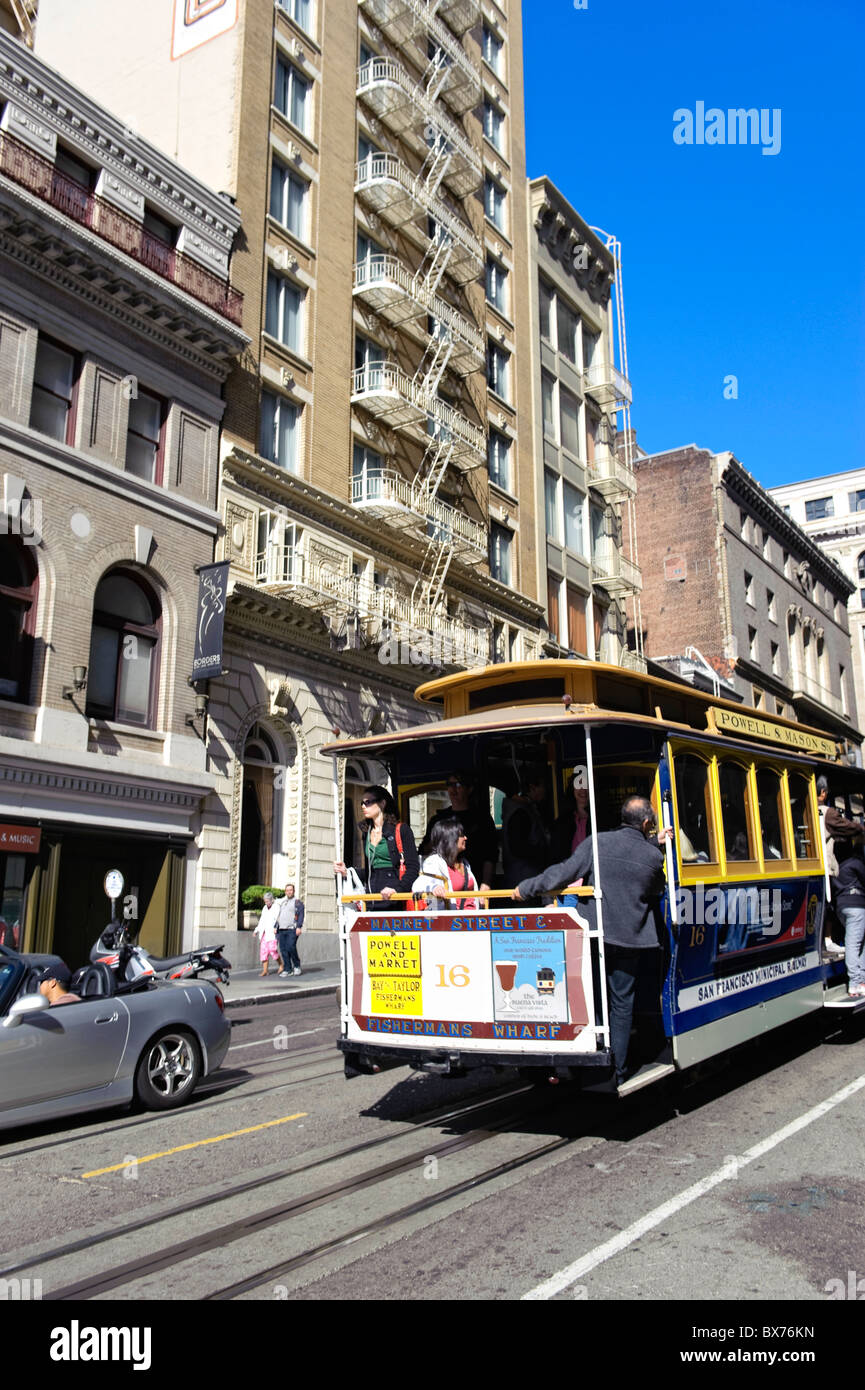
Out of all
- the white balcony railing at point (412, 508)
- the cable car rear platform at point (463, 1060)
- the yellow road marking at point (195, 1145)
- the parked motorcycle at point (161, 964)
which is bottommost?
the yellow road marking at point (195, 1145)

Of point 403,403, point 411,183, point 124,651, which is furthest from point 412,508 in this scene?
point 124,651

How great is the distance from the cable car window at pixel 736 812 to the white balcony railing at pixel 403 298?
902 inches

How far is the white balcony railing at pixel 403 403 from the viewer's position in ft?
90.7

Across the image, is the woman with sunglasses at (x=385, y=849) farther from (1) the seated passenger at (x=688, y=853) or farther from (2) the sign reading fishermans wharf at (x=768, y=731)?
(2) the sign reading fishermans wharf at (x=768, y=731)

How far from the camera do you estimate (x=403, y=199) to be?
29.8 metres

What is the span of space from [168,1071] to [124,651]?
1318 centimetres

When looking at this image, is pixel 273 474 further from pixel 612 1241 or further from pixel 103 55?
pixel 612 1241

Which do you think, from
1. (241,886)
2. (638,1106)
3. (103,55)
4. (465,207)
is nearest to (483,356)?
(465,207)

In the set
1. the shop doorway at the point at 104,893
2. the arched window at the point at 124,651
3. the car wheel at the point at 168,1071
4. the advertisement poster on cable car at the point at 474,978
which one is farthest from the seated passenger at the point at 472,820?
the arched window at the point at 124,651

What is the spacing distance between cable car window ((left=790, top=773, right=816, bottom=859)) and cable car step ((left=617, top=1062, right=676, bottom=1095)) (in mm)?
3698
